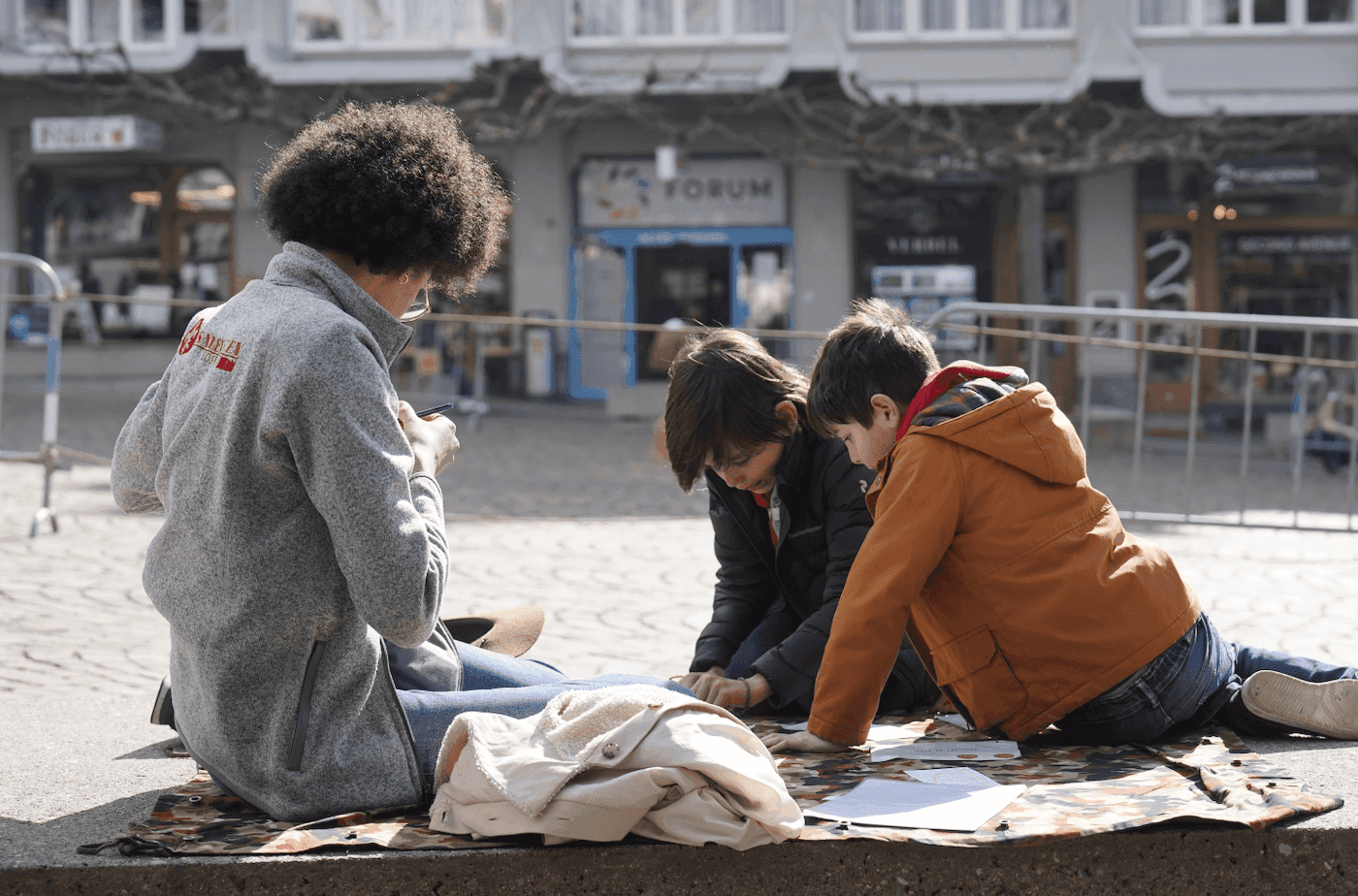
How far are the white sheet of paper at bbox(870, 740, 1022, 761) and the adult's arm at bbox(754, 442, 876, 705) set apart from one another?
29 centimetres

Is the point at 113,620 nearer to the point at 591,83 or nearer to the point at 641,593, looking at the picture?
the point at 641,593

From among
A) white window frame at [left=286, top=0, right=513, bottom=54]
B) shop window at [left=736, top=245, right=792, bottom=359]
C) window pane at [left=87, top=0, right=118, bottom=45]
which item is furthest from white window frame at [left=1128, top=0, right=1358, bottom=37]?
window pane at [left=87, top=0, right=118, bottom=45]

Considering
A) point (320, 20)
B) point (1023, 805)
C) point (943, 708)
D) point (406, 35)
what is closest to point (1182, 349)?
point (943, 708)

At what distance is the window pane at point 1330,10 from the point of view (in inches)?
752

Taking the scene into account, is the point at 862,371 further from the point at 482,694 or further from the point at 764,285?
the point at 764,285

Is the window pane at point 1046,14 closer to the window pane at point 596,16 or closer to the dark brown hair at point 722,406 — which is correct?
the window pane at point 596,16

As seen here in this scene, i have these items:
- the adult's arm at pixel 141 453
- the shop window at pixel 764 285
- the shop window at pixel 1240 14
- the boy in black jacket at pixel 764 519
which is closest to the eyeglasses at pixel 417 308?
the adult's arm at pixel 141 453

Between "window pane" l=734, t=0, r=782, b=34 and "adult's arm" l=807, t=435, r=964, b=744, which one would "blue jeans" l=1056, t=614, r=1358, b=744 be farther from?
"window pane" l=734, t=0, r=782, b=34

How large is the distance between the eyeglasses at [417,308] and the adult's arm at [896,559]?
1.03m

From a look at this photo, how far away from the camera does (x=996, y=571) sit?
2902 millimetres

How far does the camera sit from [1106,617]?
292 centimetres

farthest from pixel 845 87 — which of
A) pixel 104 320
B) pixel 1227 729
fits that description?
pixel 1227 729

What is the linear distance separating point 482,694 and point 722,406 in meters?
0.94

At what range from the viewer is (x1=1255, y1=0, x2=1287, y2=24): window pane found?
19156 millimetres
